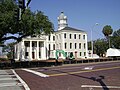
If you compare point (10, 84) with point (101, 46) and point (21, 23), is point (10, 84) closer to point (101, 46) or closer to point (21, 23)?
point (21, 23)

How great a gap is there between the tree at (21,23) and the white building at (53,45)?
43.2 m

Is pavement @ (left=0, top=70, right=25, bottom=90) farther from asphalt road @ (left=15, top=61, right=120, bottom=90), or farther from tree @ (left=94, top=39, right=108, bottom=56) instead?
tree @ (left=94, top=39, right=108, bottom=56)

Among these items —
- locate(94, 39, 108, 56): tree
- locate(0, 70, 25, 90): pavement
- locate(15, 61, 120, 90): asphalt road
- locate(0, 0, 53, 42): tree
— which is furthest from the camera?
locate(94, 39, 108, 56): tree

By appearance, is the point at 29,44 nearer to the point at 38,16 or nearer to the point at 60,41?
the point at 60,41

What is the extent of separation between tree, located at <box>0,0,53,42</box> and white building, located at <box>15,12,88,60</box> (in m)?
43.2

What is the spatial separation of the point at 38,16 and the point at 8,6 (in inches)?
184

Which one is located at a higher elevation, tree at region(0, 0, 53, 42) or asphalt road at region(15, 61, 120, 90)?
tree at region(0, 0, 53, 42)

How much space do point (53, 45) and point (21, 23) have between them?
5886cm

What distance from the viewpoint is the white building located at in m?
84.6

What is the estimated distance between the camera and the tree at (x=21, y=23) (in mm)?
34531

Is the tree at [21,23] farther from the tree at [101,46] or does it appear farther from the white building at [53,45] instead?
the tree at [101,46]

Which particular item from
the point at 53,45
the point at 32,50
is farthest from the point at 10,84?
the point at 53,45

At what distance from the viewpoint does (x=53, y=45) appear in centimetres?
9450

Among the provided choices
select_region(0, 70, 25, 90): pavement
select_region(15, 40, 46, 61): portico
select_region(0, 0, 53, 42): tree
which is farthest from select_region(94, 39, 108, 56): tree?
select_region(0, 70, 25, 90): pavement
